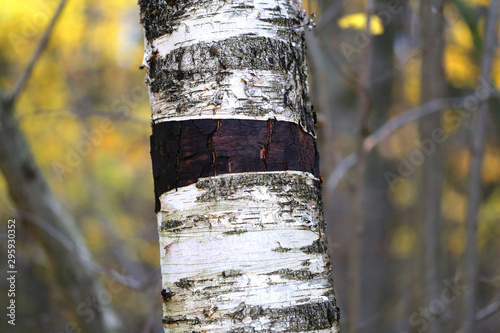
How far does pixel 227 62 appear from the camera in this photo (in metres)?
1.06

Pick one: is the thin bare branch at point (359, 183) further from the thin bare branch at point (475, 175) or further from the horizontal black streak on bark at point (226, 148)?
the horizontal black streak on bark at point (226, 148)

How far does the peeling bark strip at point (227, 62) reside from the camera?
106cm

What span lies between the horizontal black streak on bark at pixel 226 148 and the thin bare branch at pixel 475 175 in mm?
2238

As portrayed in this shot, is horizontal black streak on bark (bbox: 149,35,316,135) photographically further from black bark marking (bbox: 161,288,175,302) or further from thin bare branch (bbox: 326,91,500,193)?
thin bare branch (bbox: 326,91,500,193)

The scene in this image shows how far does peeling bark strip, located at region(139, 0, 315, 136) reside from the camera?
1.06 m

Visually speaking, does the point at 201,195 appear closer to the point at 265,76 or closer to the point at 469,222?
the point at 265,76

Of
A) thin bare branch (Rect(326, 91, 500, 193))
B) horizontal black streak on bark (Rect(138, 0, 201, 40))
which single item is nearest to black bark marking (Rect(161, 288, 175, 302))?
horizontal black streak on bark (Rect(138, 0, 201, 40))

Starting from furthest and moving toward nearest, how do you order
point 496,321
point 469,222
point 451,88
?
Answer: point 496,321 → point 451,88 → point 469,222

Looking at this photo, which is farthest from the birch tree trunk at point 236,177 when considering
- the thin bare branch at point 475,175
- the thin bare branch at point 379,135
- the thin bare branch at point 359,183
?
the thin bare branch at point 475,175

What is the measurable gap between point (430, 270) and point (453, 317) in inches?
15.3

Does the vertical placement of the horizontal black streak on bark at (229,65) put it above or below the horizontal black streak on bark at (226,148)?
above

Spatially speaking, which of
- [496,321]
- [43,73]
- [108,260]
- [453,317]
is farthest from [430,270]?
[43,73]

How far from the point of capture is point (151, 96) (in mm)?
1174

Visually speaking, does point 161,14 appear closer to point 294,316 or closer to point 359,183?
point 294,316
